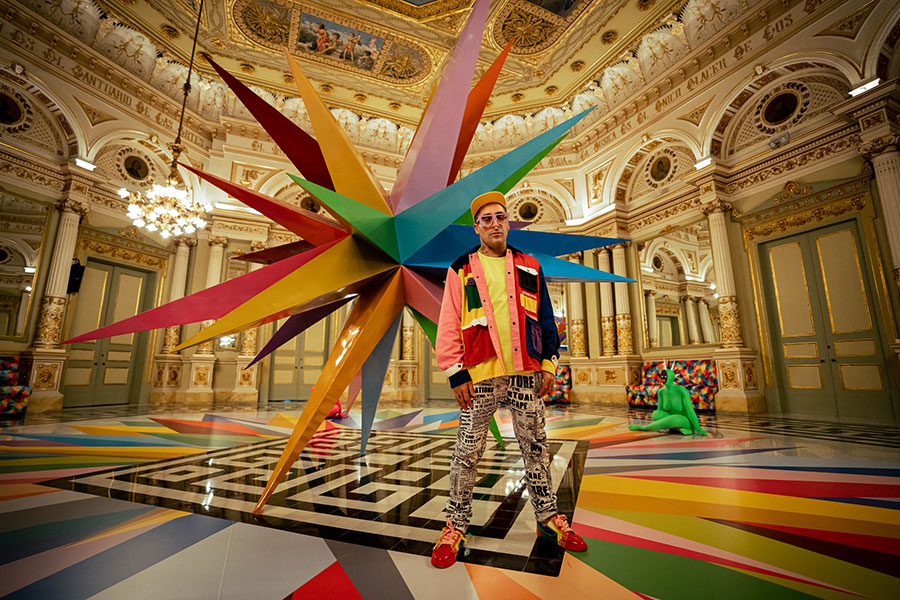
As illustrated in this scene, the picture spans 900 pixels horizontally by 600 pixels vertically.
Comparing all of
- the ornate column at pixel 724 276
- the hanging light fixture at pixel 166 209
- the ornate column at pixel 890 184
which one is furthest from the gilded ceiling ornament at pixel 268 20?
the ornate column at pixel 890 184

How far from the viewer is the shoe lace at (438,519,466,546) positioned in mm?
1584

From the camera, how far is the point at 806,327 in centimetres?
709

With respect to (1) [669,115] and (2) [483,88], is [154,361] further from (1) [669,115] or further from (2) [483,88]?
(1) [669,115]

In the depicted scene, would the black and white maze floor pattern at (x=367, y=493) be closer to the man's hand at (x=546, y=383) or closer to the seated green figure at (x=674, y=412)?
the man's hand at (x=546, y=383)

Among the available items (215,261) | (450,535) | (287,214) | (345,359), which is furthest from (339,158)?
(215,261)

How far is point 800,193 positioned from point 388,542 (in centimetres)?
935

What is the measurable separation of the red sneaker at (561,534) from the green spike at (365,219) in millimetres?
1643

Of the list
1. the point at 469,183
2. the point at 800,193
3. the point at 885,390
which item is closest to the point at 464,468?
the point at 469,183

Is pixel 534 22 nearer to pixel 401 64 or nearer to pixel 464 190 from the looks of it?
pixel 401 64

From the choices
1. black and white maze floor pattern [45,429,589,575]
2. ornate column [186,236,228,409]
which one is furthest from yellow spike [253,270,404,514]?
ornate column [186,236,228,409]

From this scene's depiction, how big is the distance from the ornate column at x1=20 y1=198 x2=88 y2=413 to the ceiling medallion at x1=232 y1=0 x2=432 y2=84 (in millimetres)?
5556

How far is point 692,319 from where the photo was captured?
366 inches

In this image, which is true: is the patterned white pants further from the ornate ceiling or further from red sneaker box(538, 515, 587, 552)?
the ornate ceiling

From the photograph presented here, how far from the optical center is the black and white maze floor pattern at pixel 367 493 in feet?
5.82
